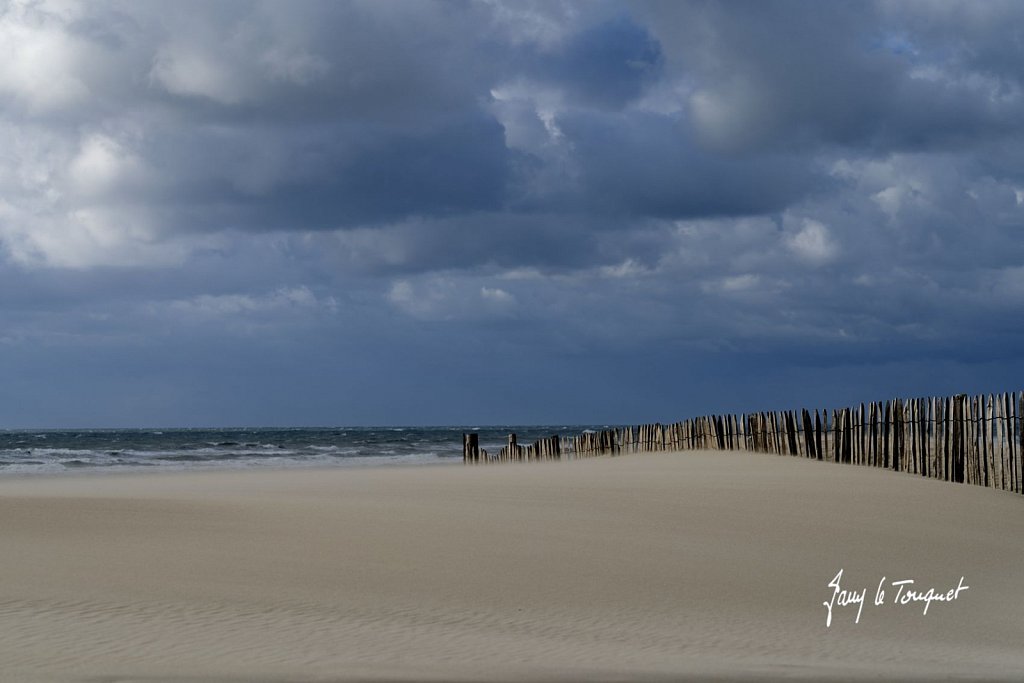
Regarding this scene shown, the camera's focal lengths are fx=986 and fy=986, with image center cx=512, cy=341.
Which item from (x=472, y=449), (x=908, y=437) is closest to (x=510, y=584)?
(x=908, y=437)

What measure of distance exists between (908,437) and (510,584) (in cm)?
878

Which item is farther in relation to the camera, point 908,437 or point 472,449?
point 472,449

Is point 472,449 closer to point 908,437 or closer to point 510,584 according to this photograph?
point 908,437

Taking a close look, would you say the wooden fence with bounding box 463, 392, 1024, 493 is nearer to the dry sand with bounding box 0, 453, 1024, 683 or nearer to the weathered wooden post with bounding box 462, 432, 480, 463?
the dry sand with bounding box 0, 453, 1024, 683

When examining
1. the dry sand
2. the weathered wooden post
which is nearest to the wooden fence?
the dry sand

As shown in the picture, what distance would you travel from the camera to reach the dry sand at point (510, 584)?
502 centimetres

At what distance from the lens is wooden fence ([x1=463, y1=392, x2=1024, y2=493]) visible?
1201cm

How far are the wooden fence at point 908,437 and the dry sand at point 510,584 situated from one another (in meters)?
0.83

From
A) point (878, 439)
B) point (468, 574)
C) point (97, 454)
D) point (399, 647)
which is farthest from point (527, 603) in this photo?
point (97, 454)

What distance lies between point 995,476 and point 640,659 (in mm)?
8954

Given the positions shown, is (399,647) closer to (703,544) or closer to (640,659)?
(640,659)

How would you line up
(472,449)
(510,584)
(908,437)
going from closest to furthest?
(510,584)
(908,437)
(472,449)

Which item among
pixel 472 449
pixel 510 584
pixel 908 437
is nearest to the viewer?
pixel 510 584

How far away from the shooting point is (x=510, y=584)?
7184 mm
